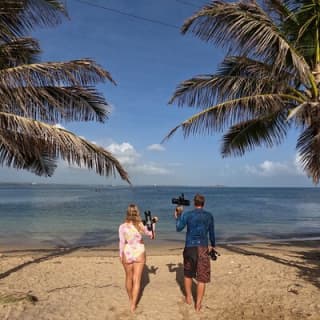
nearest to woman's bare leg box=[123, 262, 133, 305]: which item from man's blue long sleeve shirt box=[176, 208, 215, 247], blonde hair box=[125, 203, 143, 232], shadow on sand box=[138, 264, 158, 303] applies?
blonde hair box=[125, 203, 143, 232]

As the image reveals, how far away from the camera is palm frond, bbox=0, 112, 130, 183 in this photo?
5.43 meters

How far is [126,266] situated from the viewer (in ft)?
17.2

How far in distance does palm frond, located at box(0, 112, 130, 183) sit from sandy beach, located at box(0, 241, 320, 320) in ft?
6.77

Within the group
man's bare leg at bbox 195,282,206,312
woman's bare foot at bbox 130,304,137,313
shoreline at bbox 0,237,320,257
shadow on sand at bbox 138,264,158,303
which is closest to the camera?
man's bare leg at bbox 195,282,206,312

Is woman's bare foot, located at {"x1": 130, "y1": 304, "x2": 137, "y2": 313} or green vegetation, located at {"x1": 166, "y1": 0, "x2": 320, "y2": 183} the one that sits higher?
green vegetation, located at {"x1": 166, "y1": 0, "x2": 320, "y2": 183}

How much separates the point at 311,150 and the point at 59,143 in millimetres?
4683

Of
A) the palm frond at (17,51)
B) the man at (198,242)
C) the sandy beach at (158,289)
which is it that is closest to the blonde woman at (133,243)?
the man at (198,242)

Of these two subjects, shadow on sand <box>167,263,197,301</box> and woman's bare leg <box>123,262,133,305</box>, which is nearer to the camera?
woman's bare leg <box>123,262,133,305</box>

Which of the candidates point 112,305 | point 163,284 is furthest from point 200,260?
point 163,284

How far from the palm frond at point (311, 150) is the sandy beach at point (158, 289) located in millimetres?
2079

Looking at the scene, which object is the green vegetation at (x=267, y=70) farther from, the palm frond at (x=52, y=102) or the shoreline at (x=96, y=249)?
the shoreline at (x=96, y=249)

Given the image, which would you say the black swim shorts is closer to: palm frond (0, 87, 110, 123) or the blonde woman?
the blonde woman

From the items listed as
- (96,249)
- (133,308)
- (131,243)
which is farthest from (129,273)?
(96,249)

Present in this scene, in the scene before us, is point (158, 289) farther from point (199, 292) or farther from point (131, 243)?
point (131, 243)
